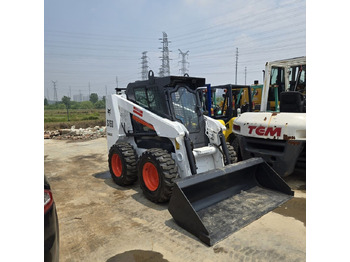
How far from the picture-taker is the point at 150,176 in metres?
4.40

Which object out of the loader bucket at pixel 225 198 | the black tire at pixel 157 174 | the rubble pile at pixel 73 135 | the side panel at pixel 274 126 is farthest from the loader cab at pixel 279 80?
the rubble pile at pixel 73 135

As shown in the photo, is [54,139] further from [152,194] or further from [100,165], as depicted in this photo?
[152,194]

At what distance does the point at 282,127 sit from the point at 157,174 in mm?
2450

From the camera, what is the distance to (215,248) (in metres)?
2.95

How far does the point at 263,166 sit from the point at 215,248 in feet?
6.90

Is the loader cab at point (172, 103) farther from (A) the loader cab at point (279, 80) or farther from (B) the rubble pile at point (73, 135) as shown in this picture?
(B) the rubble pile at point (73, 135)

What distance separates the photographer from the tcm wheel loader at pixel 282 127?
461 cm

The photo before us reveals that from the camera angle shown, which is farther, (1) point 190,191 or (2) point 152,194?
(2) point 152,194

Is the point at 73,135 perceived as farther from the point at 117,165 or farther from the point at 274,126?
the point at 274,126

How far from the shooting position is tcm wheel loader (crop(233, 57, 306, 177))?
4.61m

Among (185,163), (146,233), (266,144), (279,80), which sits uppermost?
(279,80)

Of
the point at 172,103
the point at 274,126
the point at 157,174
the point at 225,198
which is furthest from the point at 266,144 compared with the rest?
the point at 157,174

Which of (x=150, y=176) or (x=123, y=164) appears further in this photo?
(x=123, y=164)

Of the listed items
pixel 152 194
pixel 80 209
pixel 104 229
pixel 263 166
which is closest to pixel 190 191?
pixel 152 194
